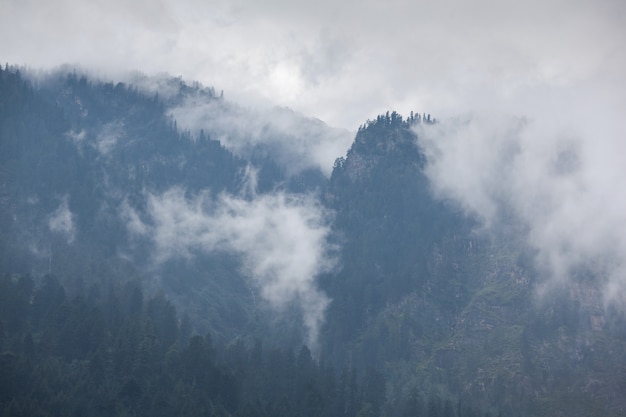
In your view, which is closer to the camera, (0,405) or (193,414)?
(0,405)

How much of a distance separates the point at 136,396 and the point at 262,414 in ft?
95.6

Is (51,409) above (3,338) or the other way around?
the other way around

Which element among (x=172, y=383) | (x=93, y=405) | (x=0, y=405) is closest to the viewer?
(x=0, y=405)

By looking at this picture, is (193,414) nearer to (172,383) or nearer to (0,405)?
(172,383)

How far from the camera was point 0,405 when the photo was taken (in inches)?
6644

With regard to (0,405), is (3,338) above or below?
above

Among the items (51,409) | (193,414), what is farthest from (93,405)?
(193,414)

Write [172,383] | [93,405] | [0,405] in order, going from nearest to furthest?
[0,405] < [93,405] < [172,383]

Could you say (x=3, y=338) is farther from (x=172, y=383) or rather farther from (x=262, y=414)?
(x=262, y=414)

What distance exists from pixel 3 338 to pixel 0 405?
33201mm

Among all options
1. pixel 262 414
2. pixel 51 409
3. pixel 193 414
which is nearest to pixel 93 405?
pixel 51 409

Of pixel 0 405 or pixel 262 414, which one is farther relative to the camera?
pixel 262 414

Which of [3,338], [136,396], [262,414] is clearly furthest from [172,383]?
[3,338]

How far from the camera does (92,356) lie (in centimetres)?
19912
